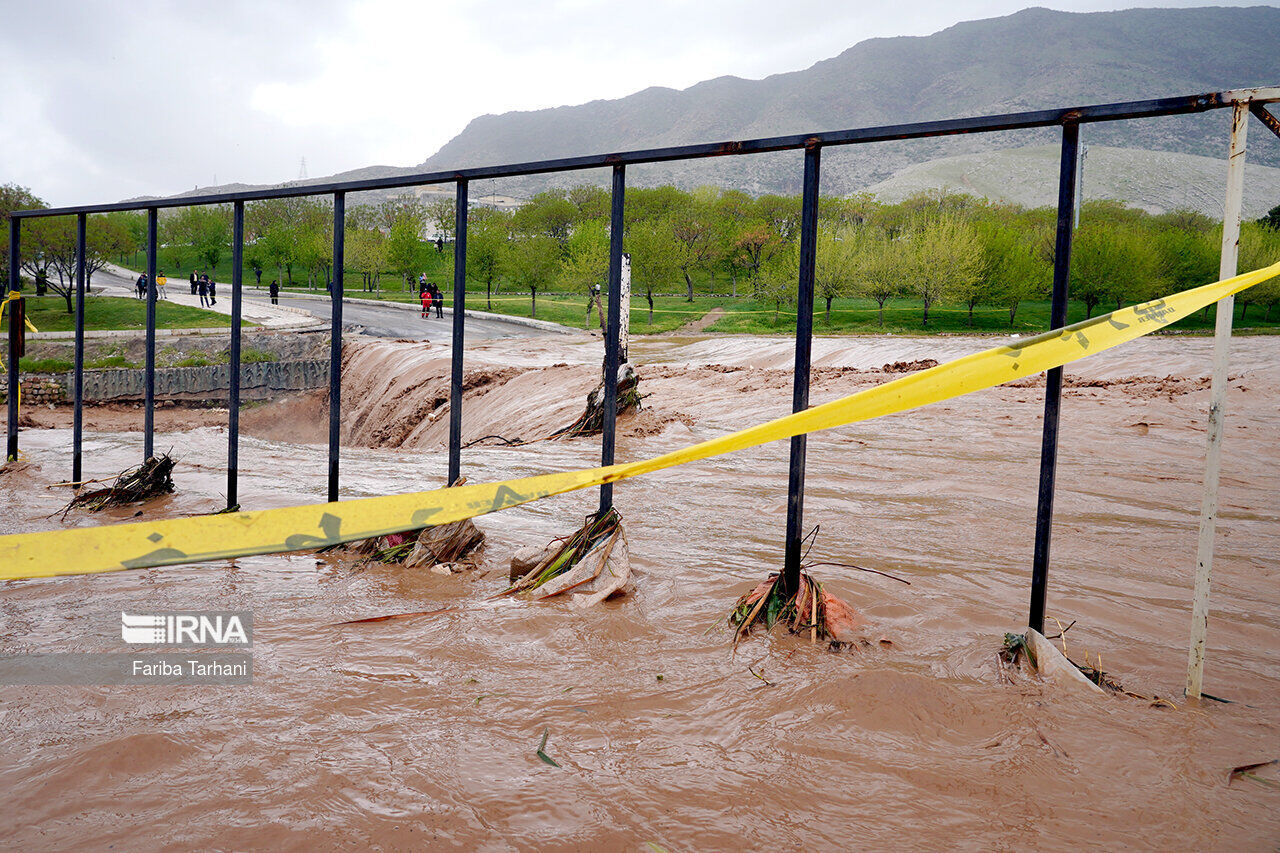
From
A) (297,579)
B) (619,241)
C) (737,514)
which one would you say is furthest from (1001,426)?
(297,579)

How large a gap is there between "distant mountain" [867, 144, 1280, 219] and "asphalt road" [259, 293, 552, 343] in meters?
114

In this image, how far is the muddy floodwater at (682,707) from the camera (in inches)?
70.6

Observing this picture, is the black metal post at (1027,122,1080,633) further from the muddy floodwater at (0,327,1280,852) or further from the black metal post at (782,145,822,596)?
the black metal post at (782,145,822,596)

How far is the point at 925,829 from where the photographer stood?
1767mm

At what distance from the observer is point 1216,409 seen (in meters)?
2.27

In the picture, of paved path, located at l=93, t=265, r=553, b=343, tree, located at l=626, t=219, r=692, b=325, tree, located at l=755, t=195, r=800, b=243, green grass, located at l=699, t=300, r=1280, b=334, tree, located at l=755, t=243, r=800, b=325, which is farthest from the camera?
tree, located at l=755, t=195, r=800, b=243

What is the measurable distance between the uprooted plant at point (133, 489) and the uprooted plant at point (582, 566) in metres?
3.69

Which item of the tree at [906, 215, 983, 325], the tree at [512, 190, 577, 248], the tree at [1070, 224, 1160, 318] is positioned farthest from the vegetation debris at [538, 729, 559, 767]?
the tree at [512, 190, 577, 248]

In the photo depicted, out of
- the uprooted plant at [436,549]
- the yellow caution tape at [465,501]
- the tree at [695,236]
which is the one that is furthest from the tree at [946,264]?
the yellow caution tape at [465,501]

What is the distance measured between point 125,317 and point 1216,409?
40.1 meters

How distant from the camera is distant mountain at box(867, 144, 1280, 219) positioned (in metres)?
140

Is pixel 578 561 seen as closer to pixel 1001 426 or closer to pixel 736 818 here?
pixel 736 818

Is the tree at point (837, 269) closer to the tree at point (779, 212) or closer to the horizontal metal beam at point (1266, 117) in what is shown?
the horizontal metal beam at point (1266, 117)

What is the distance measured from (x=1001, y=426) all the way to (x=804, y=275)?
7865mm
